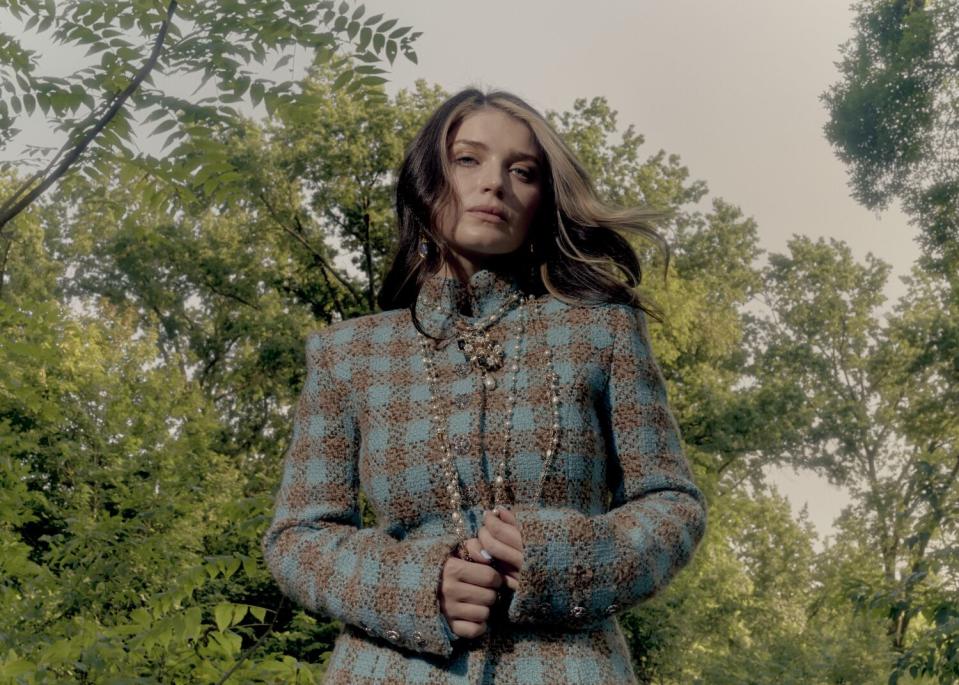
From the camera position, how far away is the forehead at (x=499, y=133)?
225cm

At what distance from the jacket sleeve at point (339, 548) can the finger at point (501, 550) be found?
2.6 inches

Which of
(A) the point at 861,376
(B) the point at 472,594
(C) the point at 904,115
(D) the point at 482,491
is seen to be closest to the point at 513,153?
(D) the point at 482,491

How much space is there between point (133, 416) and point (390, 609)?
19896 millimetres

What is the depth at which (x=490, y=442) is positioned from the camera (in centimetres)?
201

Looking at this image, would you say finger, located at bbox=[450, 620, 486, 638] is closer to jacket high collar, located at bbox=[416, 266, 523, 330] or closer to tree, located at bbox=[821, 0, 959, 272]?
jacket high collar, located at bbox=[416, 266, 523, 330]

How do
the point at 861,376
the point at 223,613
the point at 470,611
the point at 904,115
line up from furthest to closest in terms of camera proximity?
1. the point at 861,376
2. the point at 904,115
3. the point at 223,613
4. the point at 470,611

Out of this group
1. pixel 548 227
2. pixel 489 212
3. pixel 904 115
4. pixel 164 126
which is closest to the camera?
pixel 489 212

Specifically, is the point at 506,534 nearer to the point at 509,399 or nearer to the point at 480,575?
the point at 480,575

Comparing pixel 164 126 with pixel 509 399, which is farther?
pixel 164 126

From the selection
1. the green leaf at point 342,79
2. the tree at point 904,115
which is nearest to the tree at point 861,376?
the tree at point 904,115

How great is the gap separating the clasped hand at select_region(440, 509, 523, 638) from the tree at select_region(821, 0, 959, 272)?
18.4 m

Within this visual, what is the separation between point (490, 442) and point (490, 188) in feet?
1.73

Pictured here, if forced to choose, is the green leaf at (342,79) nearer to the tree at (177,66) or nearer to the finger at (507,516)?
the tree at (177,66)

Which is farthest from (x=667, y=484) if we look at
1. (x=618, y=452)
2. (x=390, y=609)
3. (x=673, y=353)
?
(x=673, y=353)
